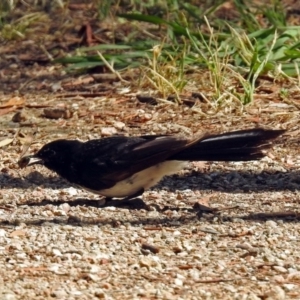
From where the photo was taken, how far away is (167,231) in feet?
20.8

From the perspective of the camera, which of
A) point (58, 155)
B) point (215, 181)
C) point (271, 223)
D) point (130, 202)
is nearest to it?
point (271, 223)

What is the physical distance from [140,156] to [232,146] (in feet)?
2.05

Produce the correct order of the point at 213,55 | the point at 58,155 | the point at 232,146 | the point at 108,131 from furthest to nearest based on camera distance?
the point at 213,55 < the point at 108,131 < the point at 58,155 < the point at 232,146

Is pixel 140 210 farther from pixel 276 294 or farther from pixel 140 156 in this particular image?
pixel 276 294

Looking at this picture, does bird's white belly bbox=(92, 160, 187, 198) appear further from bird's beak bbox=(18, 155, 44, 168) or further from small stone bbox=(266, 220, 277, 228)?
small stone bbox=(266, 220, 277, 228)

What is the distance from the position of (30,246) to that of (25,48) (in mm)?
5852

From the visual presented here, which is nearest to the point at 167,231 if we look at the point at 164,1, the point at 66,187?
the point at 66,187

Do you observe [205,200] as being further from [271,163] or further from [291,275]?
[291,275]

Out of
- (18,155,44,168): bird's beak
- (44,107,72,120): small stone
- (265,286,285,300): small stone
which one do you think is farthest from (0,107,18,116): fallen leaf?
(265,286,285,300): small stone

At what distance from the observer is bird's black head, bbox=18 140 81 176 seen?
7289mm

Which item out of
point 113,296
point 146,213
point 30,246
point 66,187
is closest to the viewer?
point 113,296

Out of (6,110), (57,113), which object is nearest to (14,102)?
(6,110)

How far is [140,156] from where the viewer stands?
6965mm

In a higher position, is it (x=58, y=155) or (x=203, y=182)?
(x=58, y=155)
